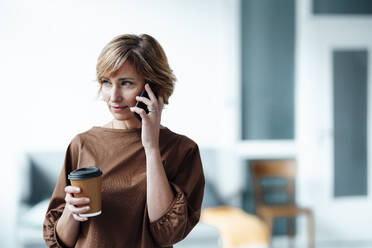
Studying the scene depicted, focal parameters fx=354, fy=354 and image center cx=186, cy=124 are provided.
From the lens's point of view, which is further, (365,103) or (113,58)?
(365,103)

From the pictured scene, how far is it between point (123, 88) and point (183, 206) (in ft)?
1.01

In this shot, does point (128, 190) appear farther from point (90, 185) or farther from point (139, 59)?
point (139, 59)

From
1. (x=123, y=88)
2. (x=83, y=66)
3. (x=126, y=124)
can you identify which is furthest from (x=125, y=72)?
(x=83, y=66)

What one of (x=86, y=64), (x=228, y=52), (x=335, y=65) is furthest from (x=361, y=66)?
(x=86, y=64)

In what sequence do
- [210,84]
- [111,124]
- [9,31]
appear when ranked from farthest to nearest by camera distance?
[210,84], [9,31], [111,124]

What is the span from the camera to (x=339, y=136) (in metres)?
3.44

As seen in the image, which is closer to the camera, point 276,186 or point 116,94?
point 116,94

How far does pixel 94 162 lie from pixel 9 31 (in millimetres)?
2680

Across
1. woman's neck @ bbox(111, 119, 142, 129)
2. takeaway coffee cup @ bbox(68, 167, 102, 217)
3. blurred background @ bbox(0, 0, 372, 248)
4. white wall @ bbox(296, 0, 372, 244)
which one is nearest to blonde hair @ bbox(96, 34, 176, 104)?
woman's neck @ bbox(111, 119, 142, 129)

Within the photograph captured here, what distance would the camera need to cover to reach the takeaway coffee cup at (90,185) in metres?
0.75

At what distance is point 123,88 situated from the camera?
2.74 feet

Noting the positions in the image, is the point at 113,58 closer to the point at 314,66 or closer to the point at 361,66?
the point at 314,66

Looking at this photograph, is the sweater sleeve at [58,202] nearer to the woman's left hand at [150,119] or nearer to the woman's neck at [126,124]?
the woman's neck at [126,124]

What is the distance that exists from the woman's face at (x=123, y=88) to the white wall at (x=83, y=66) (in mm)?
2321
